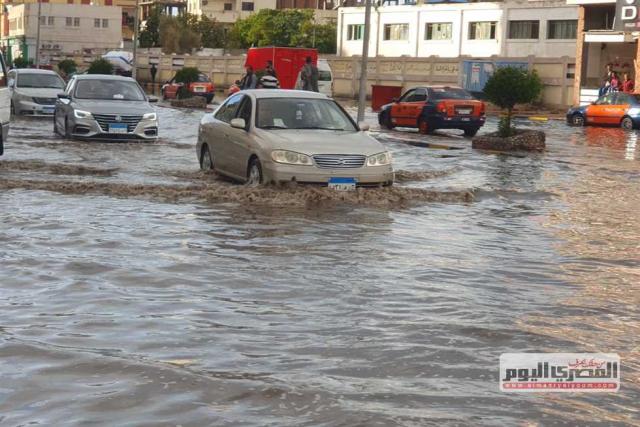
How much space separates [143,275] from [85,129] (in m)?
14.2

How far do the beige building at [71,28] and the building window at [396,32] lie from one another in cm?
3459

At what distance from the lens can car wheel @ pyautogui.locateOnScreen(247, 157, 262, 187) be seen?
14.2m

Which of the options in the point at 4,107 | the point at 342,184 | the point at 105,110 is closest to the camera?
the point at 342,184

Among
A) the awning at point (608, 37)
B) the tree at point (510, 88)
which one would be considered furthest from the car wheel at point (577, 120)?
the tree at point (510, 88)

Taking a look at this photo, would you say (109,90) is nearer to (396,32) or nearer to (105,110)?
(105,110)

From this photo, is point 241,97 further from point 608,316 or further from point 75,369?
point 75,369

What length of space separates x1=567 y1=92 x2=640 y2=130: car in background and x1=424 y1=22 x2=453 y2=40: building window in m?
47.3

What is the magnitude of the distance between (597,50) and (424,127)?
27187mm

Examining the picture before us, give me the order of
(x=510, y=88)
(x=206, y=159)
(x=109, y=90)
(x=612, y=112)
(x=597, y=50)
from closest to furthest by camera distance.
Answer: (x=206, y=159) → (x=109, y=90) → (x=510, y=88) → (x=612, y=112) → (x=597, y=50)

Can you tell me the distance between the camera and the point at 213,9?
140375 mm

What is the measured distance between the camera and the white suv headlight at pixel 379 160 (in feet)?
45.9

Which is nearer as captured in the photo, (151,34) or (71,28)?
(71,28)

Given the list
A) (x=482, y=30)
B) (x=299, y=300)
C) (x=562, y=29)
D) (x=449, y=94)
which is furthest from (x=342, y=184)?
(x=482, y=30)

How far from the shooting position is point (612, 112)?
4019 centimetres
